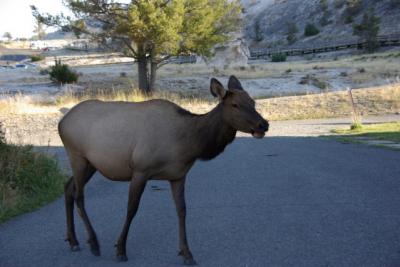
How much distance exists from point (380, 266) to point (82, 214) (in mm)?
3464

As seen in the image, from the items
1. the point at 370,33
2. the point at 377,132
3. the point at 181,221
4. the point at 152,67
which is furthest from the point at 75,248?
the point at 370,33

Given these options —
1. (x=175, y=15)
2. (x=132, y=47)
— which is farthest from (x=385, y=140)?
(x=132, y=47)

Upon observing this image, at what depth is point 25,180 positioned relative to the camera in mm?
9203

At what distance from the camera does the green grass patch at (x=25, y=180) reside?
27.5ft

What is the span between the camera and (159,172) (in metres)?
5.77

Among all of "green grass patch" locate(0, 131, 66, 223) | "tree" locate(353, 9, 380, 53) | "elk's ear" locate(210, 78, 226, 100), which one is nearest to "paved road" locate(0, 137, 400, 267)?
"green grass patch" locate(0, 131, 66, 223)

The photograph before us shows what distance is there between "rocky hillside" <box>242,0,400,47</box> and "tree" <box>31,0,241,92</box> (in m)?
54.5

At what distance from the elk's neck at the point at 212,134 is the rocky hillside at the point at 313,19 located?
85023mm

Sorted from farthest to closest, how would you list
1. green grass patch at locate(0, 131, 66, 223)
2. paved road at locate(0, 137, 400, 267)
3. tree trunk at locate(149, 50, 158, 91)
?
tree trunk at locate(149, 50, 158, 91), green grass patch at locate(0, 131, 66, 223), paved road at locate(0, 137, 400, 267)

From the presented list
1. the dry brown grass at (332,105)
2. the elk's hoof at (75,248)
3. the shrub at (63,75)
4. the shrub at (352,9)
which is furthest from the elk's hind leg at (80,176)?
the shrub at (352,9)

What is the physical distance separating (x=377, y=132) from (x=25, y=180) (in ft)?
41.5

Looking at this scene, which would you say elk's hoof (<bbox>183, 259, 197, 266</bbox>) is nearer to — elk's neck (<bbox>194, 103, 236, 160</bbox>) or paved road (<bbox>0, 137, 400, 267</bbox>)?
paved road (<bbox>0, 137, 400, 267</bbox>)

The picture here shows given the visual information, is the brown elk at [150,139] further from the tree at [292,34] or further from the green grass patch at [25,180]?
the tree at [292,34]

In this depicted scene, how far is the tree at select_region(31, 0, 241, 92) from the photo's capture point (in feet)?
104
